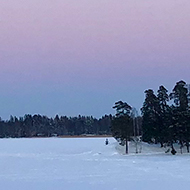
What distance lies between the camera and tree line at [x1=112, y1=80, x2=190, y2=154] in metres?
42.5

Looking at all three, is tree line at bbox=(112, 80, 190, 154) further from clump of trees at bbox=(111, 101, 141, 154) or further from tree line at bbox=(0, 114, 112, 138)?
tree line at bbox=(0, 114, 112, 138)

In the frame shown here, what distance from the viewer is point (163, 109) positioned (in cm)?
4797

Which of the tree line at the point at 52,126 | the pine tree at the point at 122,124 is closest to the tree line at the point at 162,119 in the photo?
the pine tree at the point at 122,124

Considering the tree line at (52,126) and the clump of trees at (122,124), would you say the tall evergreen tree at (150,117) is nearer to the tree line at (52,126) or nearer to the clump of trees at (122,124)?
the clump of trees at (122,124)

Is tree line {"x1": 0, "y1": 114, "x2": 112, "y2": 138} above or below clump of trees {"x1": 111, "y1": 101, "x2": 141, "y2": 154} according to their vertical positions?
above

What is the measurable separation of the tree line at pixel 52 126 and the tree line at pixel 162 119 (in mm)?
91638

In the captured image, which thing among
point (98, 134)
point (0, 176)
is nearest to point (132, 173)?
point (0, 176)

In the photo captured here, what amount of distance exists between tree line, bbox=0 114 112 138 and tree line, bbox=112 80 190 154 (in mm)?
91638

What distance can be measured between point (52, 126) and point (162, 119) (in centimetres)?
11012

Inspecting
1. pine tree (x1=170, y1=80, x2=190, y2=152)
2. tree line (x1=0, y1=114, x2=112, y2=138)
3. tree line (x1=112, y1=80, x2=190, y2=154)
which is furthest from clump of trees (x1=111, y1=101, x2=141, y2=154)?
tree line (x1=0, y1=114, x2=112, y2=138)

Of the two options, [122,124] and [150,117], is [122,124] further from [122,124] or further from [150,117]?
[150,117]

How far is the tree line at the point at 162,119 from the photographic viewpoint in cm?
4253

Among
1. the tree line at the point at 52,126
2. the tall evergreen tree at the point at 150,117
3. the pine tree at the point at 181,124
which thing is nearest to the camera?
the pine tree at the point at 181,124

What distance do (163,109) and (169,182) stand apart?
29044 millimetres
